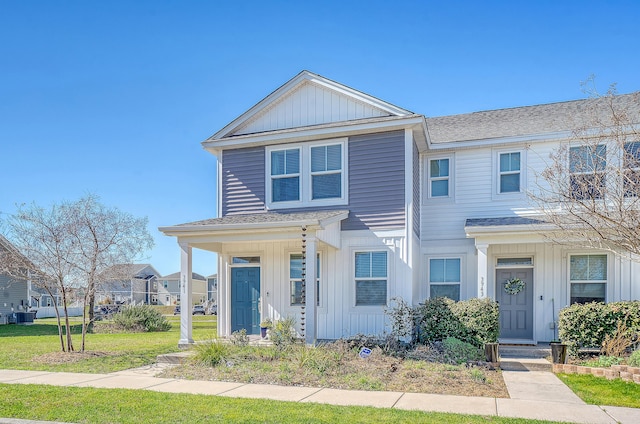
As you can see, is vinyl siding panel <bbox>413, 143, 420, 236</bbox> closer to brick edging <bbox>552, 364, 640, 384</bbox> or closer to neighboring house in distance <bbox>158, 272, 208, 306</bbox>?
→ brick edging <bbox>552, 364, 640, 384</bbox>

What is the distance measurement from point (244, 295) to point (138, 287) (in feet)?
154

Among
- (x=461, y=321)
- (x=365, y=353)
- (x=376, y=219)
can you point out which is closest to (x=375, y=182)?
(x=376, y=219)

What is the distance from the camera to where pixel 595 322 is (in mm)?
10227

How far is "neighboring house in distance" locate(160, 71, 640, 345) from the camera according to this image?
1193 centimetres

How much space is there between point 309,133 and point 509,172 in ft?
17.5

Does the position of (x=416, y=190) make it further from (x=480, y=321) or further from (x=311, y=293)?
(x=311, y=293)

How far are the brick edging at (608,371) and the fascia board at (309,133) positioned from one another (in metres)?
6.00

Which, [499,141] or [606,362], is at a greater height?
[499,141]

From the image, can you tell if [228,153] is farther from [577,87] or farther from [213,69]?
[577,87]

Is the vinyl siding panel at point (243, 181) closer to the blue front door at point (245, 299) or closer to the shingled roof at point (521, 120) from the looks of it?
the blue front door at point (245, 299)

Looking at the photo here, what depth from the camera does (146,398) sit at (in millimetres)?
7031

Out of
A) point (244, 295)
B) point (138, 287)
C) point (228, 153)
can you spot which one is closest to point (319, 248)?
point (244, 295)

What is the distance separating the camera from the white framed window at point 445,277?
13078 millimetres

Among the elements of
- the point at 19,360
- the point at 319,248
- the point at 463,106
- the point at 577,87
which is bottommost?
the point at 19,360
